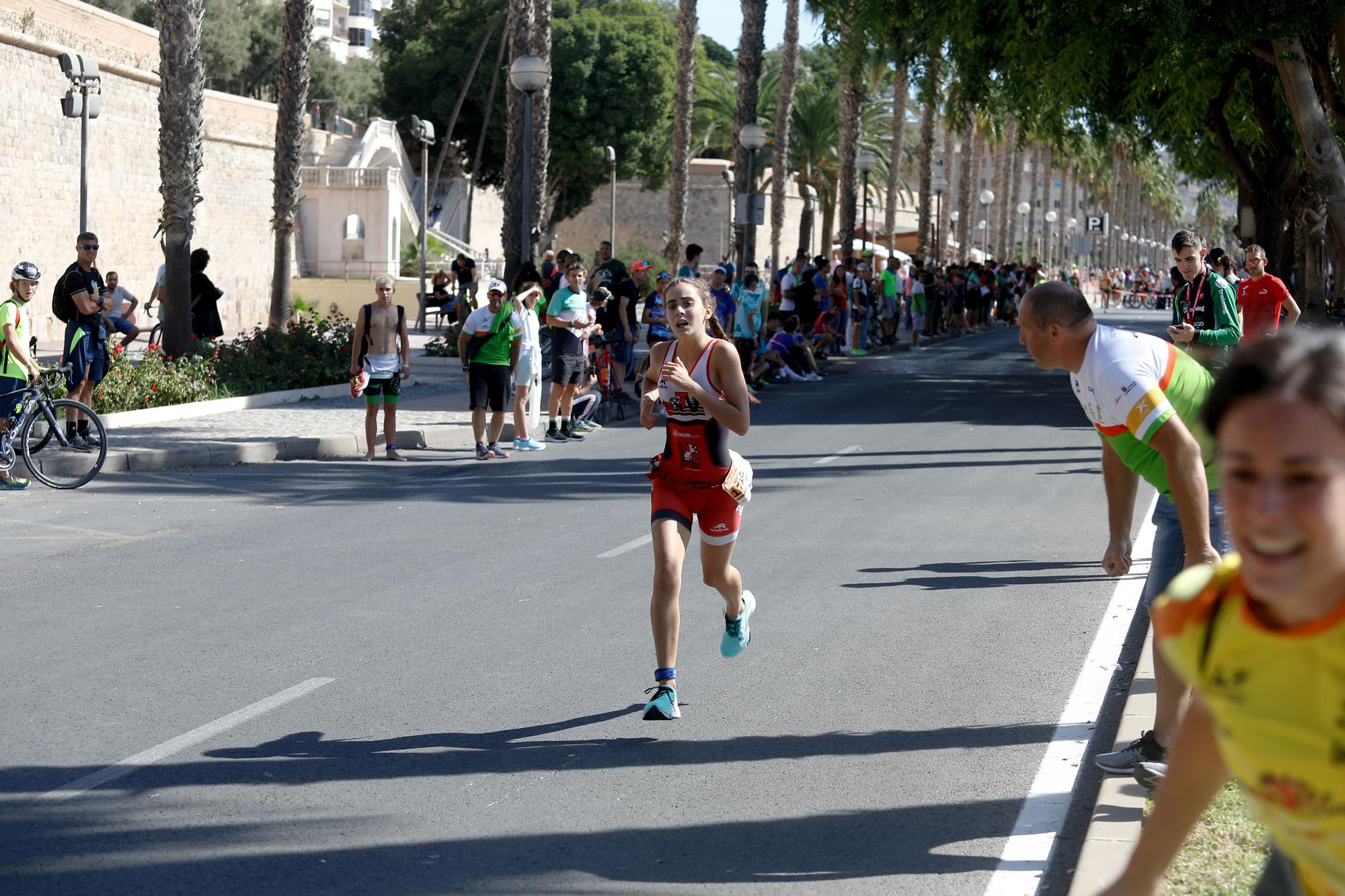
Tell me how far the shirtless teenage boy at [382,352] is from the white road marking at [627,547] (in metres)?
5.06

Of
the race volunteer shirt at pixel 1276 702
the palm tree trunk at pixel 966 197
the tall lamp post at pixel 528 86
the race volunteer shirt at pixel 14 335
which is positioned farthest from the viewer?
the palm tree trunk at pixel 966 197

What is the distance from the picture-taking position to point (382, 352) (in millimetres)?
15414

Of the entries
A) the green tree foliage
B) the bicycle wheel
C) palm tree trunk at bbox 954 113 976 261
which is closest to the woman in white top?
the bicycle wheel

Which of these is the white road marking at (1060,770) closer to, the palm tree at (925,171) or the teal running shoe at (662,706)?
the teal running shoe at (662,706)

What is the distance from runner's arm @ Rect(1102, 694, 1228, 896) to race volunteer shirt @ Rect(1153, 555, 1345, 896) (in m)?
0.04

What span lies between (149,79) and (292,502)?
24133 mm

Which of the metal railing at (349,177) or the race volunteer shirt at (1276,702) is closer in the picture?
the race volunteer shirt at (1276,702)

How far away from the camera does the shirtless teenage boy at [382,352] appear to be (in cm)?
1531

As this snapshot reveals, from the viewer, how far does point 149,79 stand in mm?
33750

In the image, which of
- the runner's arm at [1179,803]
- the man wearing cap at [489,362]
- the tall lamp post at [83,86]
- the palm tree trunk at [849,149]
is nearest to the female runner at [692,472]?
the runner's arm at [1179,803]

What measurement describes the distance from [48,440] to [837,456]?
24.8ft

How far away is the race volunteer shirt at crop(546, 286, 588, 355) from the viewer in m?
17.4

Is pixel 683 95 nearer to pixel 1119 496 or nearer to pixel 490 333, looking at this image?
pixel 490 333

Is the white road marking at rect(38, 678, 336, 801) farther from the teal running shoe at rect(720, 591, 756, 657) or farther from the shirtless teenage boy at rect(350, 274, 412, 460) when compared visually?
the shirtless teenage boy at rect(350, 274, 412, 460)
